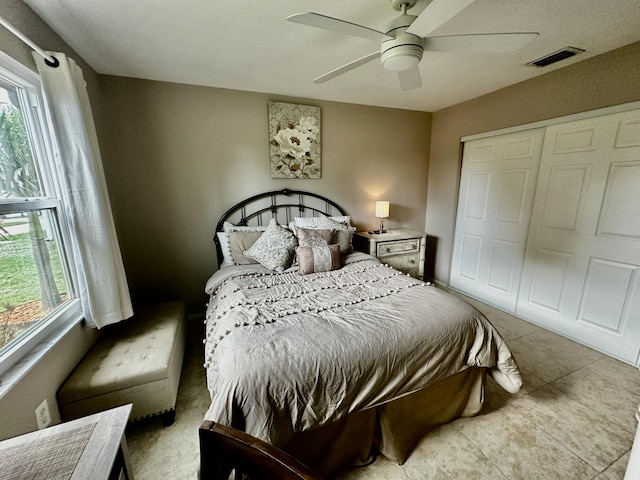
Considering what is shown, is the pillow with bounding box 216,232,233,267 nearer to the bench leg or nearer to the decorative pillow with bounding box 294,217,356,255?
the decorative pillow with bounding box 294,217,356,255

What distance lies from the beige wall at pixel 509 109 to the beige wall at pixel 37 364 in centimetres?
384

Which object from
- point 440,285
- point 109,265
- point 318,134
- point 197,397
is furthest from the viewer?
point 440,285

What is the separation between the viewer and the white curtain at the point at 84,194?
148 cm

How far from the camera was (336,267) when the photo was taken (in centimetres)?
235

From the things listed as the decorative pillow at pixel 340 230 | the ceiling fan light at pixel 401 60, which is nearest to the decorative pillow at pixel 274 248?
the decorative pillow at pixel 340 230

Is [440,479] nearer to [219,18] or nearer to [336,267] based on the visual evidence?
[336,267]

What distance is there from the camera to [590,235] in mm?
2270

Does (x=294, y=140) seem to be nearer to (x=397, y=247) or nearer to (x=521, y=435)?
(x=397, y=247)

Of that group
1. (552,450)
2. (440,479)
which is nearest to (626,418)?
(552,450)

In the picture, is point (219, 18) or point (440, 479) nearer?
point (440, 479)

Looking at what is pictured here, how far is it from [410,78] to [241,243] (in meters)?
1.94

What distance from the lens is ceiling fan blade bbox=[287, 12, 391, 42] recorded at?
3.74 feet

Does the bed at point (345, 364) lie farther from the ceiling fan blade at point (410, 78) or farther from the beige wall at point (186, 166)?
the ceiling fan blade at point (410, 78)

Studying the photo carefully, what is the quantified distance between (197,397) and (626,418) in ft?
9.19
